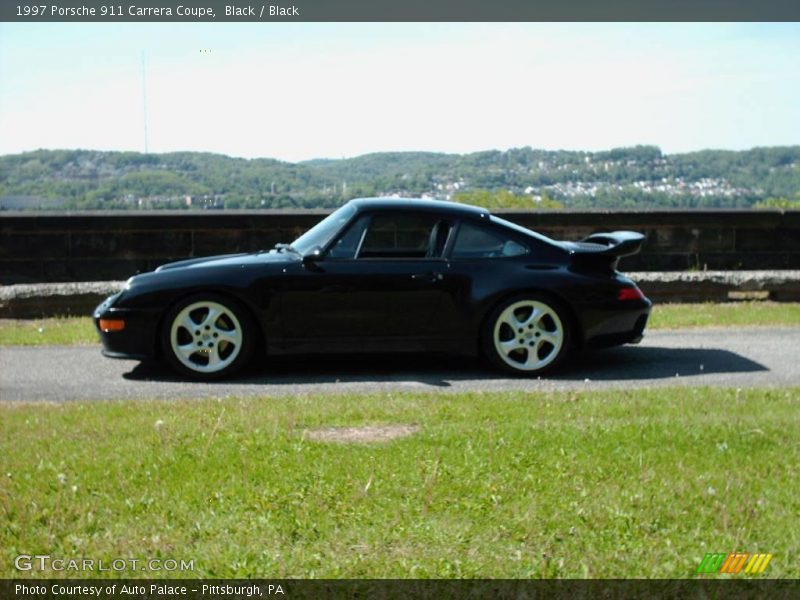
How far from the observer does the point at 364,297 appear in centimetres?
883

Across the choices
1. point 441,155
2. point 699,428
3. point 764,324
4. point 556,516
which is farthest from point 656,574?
point 441,155

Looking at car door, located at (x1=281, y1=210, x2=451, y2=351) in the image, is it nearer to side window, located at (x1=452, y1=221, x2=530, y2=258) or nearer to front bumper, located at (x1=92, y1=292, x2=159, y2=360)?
side window, located at (x1=452, y1=221, x2=530, y2=258)

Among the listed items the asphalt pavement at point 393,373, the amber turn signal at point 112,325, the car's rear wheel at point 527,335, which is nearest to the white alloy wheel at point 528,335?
the car's rear wheel at point 527,335

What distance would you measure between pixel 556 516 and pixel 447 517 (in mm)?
461

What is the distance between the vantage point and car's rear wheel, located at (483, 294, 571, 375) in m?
8.86

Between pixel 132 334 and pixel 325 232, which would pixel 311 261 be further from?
pixel 132 334

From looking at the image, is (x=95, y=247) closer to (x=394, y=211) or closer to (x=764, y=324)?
(x=394, y=211)

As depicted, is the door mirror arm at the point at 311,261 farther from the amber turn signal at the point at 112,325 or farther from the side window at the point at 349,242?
the amber turn signal at the point at 112,325

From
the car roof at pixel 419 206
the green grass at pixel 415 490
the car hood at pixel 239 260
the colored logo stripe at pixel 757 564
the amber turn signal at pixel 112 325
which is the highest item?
the car roof at pixel 419 206

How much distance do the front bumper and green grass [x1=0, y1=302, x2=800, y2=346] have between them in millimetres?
2193

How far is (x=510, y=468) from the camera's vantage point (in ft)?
18.1

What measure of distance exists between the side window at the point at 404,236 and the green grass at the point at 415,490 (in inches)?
84.7

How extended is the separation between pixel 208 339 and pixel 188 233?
5.87m

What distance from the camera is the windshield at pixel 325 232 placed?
9016mm
